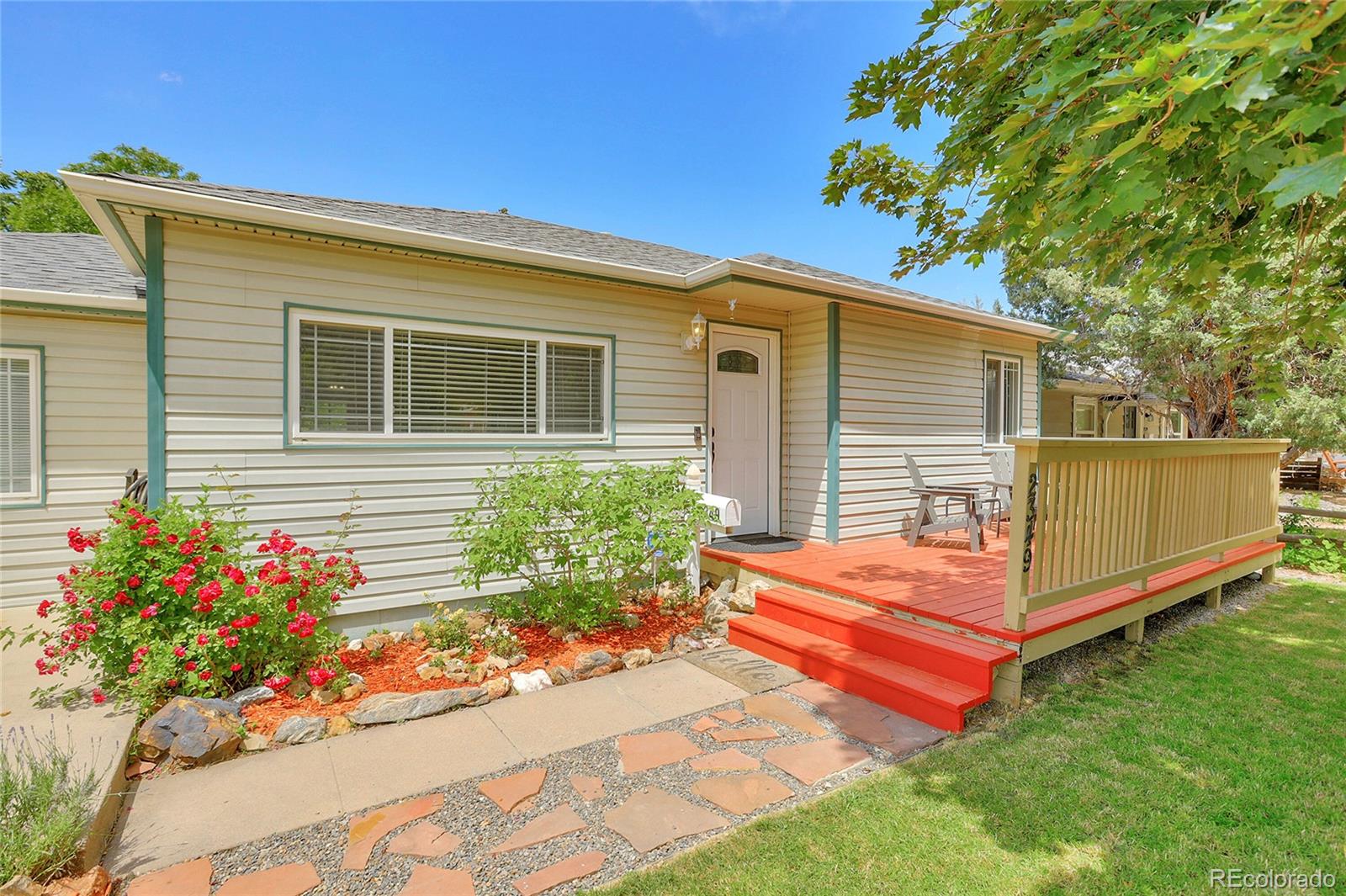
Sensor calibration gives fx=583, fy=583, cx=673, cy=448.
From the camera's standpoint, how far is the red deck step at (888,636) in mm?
3414

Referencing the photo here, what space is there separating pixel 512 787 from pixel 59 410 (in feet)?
20.0

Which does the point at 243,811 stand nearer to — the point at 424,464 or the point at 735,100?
the point at 424,464

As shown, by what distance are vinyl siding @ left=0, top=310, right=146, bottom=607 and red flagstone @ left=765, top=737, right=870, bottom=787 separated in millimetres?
6747

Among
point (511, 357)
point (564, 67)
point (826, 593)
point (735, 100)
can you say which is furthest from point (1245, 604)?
point (564, 67)

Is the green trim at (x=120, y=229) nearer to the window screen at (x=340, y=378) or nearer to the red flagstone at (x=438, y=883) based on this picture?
the window screen at (x=340, y=378)

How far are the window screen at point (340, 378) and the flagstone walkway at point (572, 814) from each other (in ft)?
8.60

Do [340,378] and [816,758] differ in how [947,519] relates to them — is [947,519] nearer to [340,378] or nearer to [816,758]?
[816,758]

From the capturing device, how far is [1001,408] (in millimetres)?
8547

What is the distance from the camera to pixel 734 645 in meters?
4.71

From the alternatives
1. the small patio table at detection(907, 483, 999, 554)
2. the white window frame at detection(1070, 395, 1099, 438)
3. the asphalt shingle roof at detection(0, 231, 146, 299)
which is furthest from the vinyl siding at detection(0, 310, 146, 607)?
the white window frame at detection(1070, 395, 1099, 438)

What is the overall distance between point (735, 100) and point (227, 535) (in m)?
10.9

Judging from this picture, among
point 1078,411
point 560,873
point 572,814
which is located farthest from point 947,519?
point 1078,411

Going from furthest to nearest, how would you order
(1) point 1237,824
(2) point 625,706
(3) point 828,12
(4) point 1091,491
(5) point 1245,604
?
(3) point 828,12 < (5) point 1245,604 < (4) point 1091,491 < (2) point 625,706 < (1) point 1237,824

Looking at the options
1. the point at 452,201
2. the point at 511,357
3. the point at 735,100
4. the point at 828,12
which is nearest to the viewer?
the point at 511,357
